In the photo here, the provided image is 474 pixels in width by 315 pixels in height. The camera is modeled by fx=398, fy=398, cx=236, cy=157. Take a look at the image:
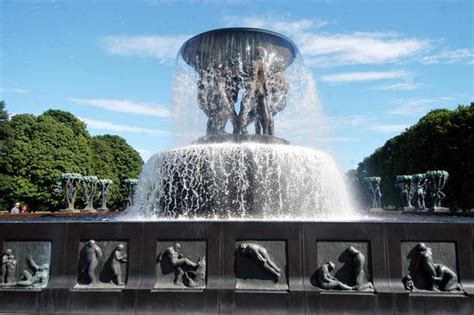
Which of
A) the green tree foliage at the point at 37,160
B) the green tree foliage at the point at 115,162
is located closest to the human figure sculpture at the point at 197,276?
the green tree foliage at the point at 37,160

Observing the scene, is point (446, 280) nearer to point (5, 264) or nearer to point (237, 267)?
point (237, 267)

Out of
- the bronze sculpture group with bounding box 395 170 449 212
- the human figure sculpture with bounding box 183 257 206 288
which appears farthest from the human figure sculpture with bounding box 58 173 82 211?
the human figure sculpture with bounding box 183 257 206 288

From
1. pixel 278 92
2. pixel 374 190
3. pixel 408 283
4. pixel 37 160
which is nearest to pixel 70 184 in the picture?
pixel 37 160

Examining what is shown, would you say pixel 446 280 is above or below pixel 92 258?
below

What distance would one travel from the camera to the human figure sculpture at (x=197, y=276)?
5.73m

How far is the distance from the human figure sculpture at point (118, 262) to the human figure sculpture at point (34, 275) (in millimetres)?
1056

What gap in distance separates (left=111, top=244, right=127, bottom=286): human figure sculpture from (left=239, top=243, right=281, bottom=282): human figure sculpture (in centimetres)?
175

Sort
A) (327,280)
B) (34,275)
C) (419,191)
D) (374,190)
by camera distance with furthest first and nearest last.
→ (374,190)
(419,191)
(34,275)
(327,280)

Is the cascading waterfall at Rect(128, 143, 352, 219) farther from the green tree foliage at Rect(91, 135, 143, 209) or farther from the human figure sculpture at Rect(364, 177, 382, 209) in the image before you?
the green tree foliage at Rect(91, 135, 143, 209)

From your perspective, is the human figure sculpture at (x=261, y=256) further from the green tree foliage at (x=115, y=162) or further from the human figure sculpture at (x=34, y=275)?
A: the green tree foliage at (x=115, y=162)

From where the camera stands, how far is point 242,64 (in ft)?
43.1

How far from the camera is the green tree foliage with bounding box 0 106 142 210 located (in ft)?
141

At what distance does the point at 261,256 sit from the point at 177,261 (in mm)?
1226

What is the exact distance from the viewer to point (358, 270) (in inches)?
223
